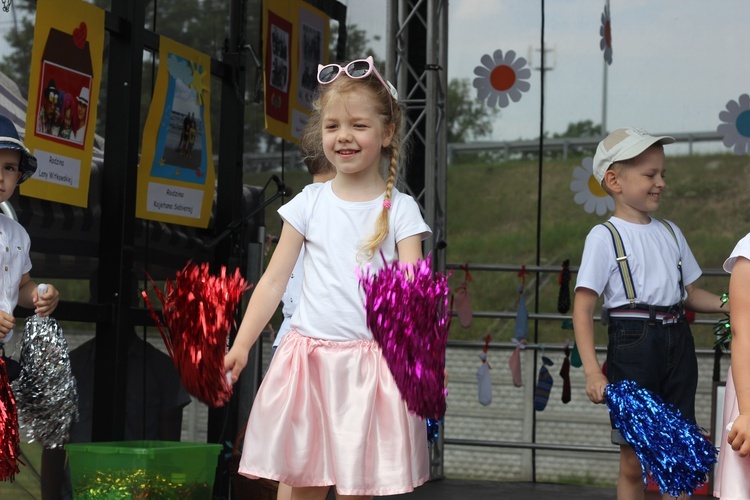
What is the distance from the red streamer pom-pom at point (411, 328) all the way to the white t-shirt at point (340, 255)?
5.9 inches

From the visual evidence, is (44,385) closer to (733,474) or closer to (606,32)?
(733,474)

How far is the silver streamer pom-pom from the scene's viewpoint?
3127 millimetres

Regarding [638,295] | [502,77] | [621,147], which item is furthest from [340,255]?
[502,77]

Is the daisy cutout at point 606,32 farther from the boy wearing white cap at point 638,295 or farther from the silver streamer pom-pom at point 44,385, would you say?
the silver streamer pom-pom at point 44,385

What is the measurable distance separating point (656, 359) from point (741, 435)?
3.52ft

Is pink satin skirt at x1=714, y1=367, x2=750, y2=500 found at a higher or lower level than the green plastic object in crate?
higher

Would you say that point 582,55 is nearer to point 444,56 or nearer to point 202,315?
point 444,56

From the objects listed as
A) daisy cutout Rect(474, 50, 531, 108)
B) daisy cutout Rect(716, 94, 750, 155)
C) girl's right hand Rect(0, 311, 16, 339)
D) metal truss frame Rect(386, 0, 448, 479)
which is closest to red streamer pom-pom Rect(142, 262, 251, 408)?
girl's right hand Rect(0, 311, 16, 339)

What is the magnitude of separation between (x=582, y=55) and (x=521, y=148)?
95.1 inches

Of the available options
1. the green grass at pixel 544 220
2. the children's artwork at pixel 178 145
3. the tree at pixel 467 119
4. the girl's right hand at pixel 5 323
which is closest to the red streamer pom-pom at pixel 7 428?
the girl's right hand at pixel 5 323

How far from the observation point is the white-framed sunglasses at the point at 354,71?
9.05 feet

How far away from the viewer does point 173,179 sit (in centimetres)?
457

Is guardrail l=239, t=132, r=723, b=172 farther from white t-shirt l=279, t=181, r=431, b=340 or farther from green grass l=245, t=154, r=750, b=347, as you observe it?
white t-shirt l=279, t=181, r=431, b=340

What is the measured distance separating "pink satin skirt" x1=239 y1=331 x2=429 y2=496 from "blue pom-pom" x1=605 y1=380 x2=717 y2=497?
0.71m
